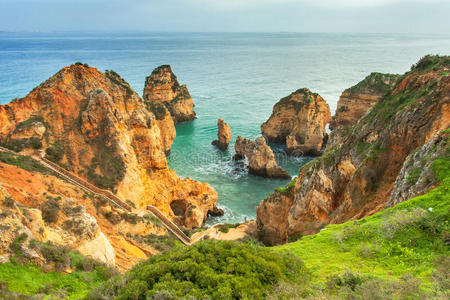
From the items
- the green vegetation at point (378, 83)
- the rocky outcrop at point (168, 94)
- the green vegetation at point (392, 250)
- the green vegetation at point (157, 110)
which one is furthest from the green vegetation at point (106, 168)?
the green vegetation at point (378, 83)

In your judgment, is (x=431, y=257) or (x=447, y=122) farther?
(x=447, y=122)

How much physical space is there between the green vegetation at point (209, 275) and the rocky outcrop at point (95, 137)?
665 inches

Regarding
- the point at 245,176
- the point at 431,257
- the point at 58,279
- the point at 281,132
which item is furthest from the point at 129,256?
the point at 281,132

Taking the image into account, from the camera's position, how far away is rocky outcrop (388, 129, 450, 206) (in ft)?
39.0

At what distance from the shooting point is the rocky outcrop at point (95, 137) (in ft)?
80.9

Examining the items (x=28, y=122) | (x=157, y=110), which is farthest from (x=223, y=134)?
(x=28, y=122)

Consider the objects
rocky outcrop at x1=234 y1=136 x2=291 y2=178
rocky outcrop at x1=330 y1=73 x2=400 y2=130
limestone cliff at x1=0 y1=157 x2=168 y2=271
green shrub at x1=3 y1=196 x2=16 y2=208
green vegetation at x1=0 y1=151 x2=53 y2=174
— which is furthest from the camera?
rocky outcrop at x1=330 y1=73 x2=400 y2=130

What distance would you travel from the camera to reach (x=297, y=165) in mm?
48031

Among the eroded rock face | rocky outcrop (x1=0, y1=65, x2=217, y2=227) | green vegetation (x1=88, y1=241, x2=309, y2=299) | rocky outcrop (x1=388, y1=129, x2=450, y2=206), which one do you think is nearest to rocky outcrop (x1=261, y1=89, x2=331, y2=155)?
rocky outcrop (x1=0, y1=65, x2=217, y2=227)

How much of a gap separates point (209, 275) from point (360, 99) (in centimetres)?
5007

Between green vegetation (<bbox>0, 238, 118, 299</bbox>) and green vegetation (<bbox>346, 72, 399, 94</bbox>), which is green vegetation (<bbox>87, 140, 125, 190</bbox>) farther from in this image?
green vegetation (<bbox>346, 72, 399, 94</bbox>)

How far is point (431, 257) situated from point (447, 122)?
913 cm

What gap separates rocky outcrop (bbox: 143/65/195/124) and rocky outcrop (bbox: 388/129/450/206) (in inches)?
2292

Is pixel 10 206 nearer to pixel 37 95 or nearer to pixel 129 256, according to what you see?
pixel 129 256
